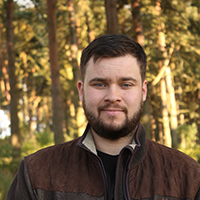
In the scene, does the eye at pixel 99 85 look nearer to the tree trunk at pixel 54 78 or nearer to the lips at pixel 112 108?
the lips at pixel 112 108

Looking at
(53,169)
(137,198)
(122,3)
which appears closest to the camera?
(137,198)

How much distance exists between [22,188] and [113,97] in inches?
36.4

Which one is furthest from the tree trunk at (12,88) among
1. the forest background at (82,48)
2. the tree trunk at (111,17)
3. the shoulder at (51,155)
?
the shoulder at (51,155)

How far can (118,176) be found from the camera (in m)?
2.30

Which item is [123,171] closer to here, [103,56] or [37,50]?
[103,56]

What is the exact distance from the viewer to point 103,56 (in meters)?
2.46

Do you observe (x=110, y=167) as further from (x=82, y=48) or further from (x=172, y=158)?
(x=82, y=48)

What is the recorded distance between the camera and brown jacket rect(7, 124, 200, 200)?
90.7 inches

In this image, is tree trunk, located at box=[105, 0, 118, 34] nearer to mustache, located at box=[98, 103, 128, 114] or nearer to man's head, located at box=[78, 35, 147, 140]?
man's head, located at box=[78, 35, 147, 140]

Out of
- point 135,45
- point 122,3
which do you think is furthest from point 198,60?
point 135,45

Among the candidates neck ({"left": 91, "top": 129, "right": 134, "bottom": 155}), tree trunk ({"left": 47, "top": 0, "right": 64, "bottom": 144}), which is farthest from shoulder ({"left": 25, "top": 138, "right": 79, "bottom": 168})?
tree trunk ({"left": 47, "top": 0, "right": 64, "bottom": 144})

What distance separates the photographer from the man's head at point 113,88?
7.86 ft

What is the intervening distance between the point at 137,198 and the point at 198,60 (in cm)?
1455

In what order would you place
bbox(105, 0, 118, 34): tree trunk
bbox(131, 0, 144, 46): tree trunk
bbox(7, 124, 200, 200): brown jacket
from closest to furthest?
bbox(7, 124, 200, 200): brown jacket, bbox(105, 0, 118, 34): tree trunk, bbox(131, 0, 144, 46): tree trunk
